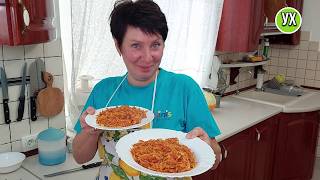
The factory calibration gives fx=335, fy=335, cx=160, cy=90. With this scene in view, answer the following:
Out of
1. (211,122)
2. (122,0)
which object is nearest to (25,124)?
(122,0)

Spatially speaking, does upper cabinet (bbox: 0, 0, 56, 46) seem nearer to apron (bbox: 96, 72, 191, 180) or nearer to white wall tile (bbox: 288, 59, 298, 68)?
apron (bbox: 96, 72, 191, 180)

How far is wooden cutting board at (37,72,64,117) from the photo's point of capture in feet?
5.25

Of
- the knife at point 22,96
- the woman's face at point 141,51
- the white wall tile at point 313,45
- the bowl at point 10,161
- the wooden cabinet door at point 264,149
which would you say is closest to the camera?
the woman's face at point 141,51

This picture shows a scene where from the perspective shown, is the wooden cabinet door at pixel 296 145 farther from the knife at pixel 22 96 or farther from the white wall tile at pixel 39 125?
the knife at pixel 22 96

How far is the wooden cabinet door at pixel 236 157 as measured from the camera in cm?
208

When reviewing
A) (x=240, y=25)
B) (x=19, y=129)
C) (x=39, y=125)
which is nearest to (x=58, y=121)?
(x=39, y=125)

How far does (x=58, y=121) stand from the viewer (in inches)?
67.7

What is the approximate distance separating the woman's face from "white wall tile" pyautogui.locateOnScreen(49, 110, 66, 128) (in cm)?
75

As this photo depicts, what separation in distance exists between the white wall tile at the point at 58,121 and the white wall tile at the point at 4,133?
0.71 feet

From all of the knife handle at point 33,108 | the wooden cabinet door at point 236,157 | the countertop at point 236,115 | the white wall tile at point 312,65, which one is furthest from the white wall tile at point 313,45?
the knife handle at point 33,108

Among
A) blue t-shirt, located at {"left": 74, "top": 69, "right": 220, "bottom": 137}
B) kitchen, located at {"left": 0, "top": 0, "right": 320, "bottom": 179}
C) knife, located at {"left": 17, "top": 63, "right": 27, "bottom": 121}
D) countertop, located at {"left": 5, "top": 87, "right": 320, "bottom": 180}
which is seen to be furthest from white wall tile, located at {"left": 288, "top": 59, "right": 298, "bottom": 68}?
knife, located at {"left": 17, "top": 63, "right": 27, "bottom": 121}

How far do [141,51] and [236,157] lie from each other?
1.38 m

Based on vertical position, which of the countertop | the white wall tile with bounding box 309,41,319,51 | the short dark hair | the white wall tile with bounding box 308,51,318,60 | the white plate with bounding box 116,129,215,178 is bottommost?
the countertop

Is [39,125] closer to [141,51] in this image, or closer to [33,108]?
[33,108]
